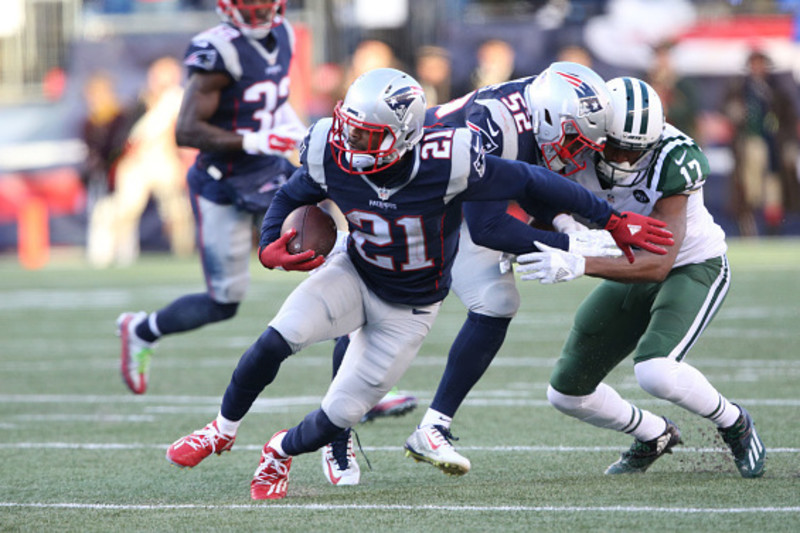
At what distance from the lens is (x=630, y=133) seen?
427 cm

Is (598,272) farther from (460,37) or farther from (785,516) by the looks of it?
(460,37)

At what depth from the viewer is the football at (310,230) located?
4156 millimetres

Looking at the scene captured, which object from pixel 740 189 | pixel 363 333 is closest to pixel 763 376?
pixel 363 333

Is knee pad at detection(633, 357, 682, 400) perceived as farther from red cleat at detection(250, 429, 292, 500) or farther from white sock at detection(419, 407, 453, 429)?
red cleat at detection(250, 429, 292, 500)

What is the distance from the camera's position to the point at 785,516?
3.56 metres

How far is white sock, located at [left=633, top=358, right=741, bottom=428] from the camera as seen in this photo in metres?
4.20

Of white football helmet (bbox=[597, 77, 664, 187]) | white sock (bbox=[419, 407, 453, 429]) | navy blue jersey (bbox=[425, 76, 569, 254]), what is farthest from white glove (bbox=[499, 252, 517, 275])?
white sock (bbox=[419, 407, 453, 429])

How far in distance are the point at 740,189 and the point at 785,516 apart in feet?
40.2

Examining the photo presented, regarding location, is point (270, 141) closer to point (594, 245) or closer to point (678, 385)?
point (594, 245)

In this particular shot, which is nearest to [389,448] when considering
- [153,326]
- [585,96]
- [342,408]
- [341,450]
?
[341,450]

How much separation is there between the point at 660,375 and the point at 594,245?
46cm

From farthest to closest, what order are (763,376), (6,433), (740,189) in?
(740,189) < (763,376) < (6,433)

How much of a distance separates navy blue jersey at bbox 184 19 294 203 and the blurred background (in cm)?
860

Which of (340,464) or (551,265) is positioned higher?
(551,265)
